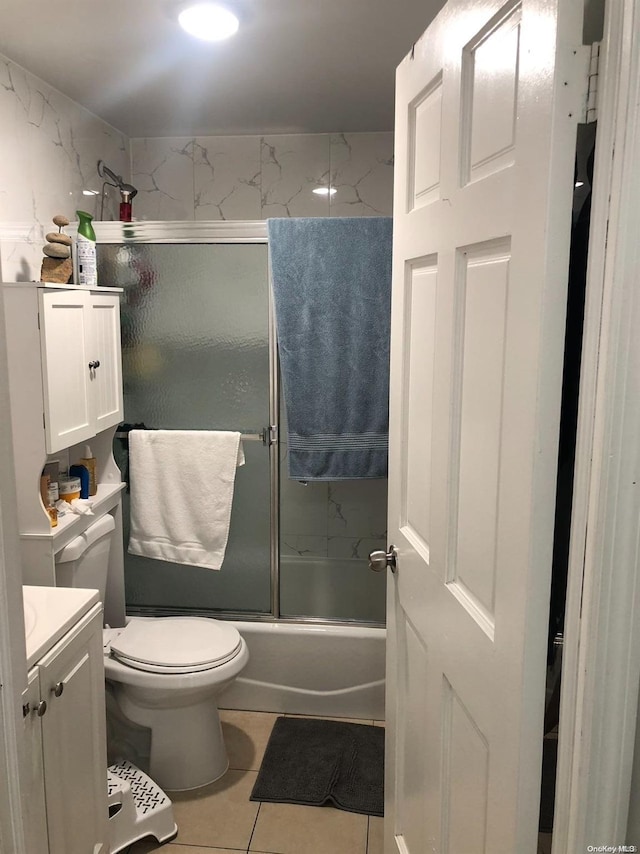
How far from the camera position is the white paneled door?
86 centimetres

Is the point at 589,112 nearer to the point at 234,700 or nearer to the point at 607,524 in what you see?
the point at 607,524

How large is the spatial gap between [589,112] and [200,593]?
2.32 metres

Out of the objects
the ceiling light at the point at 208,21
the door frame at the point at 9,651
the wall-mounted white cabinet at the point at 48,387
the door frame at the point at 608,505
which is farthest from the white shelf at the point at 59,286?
the door frame at the point at 608,505

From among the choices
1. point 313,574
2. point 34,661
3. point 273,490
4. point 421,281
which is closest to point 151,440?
point 273,490

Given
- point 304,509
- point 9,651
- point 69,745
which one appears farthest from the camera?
point 304,509

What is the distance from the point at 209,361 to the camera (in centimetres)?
257

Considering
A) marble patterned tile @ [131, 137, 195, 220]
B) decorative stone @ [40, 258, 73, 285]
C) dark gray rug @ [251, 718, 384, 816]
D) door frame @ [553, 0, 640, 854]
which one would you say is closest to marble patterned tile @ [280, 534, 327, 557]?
dark gray rug @ [251, 718, 384, 816]

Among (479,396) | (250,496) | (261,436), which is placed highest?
(479,396)

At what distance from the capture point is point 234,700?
264cm

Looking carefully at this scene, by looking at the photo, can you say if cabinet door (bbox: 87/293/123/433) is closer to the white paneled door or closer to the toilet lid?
the toilet lid

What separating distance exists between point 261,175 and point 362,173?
452 millimetres

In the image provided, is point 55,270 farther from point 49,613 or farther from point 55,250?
point 49,613

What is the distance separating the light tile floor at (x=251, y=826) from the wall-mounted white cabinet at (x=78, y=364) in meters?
1.18

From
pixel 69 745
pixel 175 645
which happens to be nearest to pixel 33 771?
pixel 69 745
